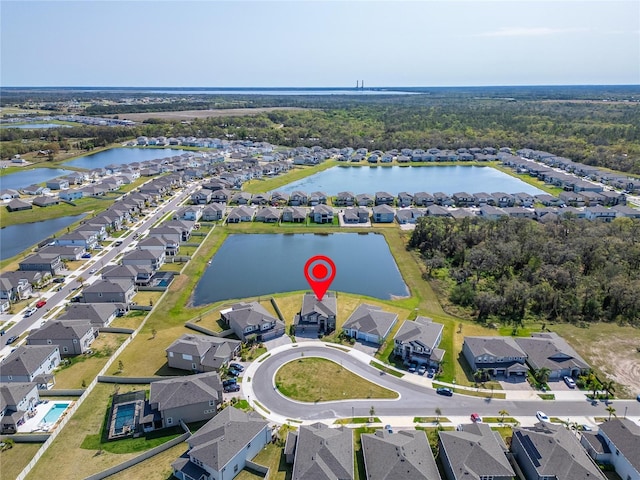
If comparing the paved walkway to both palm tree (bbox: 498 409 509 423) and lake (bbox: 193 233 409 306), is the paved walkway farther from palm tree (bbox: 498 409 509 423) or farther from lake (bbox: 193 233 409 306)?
lake (bbox: 193 233 409 306)

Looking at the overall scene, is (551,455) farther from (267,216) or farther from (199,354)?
(267,216)

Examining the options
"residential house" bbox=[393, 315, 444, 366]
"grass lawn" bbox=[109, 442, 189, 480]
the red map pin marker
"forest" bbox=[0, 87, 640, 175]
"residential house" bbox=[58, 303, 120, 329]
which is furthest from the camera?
"forest" bbox=[0, 87, 640, 175]

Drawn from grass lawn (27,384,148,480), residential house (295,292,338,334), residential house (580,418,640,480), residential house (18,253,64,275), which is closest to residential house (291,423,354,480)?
grass lawn (27,384,148,480)

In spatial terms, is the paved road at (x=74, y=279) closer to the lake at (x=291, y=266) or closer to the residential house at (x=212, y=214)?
the residential house at (x=212, y=214)

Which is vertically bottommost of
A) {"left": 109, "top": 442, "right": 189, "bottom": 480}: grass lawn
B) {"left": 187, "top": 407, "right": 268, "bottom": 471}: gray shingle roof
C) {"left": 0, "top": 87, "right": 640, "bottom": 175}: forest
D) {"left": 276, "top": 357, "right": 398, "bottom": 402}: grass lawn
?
{"left": 276, "top": 357, "right": 398, "bottom": 402}: grass lawn

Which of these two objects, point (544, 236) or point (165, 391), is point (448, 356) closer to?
point (165, 391)

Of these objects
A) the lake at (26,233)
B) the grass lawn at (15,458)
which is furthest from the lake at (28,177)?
the grass lawn at (15,458)

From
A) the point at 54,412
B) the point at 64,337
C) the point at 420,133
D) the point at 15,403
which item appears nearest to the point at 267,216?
the point at 64,337
